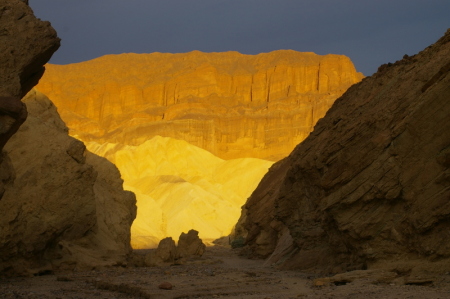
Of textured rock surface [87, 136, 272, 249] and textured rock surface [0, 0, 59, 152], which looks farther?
textured rock surface [87, 136, 272, 249]

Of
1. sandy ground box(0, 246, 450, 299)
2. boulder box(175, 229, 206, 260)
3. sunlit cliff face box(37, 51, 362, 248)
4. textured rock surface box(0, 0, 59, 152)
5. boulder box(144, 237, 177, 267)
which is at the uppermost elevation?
sunlit cliff face box(37, 51, 362, 248)

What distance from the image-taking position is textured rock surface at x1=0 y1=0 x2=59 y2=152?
11.7 m

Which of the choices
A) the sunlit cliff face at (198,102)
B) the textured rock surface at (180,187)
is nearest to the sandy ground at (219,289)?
the textured rock surface at (180,187)

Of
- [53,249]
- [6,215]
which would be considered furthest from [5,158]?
[53,249]

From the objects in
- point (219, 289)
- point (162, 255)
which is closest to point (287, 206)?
point (162, 255)

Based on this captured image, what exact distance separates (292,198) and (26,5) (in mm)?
12026

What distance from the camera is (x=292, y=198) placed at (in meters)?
22.2

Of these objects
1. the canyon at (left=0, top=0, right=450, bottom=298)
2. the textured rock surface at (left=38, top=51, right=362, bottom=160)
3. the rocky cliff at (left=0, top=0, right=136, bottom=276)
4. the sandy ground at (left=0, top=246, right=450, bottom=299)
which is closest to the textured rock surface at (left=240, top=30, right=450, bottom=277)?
the canyon at (left=0, top=0, right=450, bottom=298)

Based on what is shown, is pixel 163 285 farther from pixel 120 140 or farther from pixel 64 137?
pixel 120 140

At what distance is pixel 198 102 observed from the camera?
153875 millimetres

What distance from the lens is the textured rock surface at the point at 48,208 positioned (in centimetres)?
1767

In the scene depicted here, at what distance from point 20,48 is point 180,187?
57881 millimetres

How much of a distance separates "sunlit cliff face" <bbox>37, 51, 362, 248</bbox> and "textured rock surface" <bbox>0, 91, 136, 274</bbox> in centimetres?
8232

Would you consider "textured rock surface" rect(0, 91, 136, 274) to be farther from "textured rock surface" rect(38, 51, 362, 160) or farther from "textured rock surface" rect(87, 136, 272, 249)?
"textured rock surface" rect(38, 51, 362, 160)
